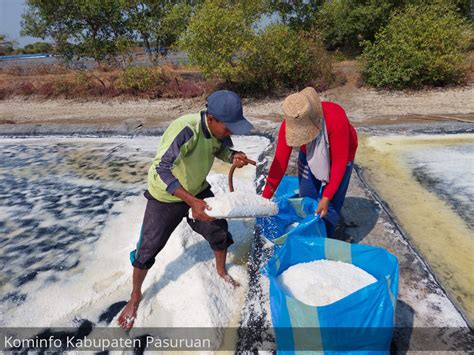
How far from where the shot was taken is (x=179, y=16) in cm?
1124

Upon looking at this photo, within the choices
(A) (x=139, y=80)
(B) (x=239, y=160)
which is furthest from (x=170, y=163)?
(A) (x=139, y=80)

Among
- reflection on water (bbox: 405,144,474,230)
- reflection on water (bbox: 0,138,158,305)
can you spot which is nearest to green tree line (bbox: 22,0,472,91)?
reflection on water (bbox: 0,138,158,305)

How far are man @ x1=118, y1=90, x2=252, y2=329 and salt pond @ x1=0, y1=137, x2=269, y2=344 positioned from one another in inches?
10.6

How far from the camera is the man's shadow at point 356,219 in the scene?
114 inches

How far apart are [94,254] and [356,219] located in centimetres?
215

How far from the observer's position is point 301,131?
2172mm

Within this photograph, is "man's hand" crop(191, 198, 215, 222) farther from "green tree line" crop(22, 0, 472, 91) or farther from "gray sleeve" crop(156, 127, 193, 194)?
"green tree line" crop(22, 0, 472, 91)

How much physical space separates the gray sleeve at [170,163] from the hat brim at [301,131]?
0.67 metres

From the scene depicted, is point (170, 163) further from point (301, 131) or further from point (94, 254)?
point (94, 254)

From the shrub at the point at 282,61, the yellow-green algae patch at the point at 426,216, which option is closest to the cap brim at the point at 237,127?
the yellow-green algae patch at the point at 426,216

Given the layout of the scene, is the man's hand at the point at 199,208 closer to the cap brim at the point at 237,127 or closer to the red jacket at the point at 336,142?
the cap brim at the point at 237,127

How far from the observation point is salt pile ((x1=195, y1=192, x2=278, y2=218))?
1990 mm

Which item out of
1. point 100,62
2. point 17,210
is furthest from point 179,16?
point 17,210

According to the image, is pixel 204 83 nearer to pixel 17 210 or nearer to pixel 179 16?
pixel 179 16
